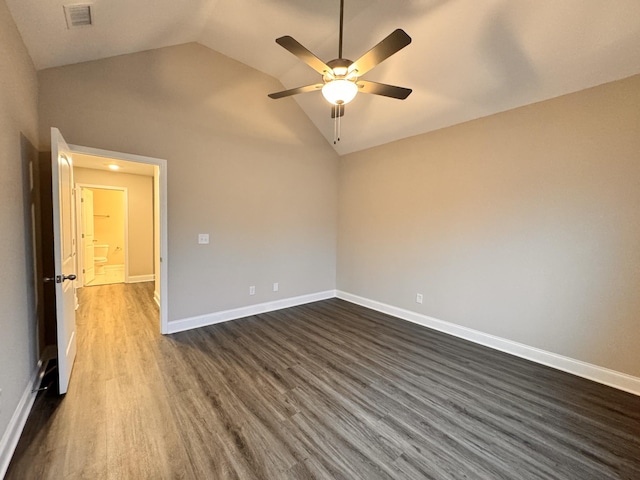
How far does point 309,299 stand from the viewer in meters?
4.70

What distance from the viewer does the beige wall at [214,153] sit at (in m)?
2.79

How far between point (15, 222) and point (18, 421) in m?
1.30

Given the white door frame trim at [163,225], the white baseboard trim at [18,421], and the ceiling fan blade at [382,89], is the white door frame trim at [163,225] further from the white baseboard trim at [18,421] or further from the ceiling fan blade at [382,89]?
the ceiling fan blade at [382,89]

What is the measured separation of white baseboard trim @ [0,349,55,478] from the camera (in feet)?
4.84

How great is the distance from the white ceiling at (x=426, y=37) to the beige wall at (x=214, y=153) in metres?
0.24

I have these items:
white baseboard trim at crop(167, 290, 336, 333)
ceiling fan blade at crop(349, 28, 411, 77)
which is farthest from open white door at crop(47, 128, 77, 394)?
ceiling fan blade at crop(349, 28, 411, 77)

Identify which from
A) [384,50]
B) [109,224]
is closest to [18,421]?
[384,50]

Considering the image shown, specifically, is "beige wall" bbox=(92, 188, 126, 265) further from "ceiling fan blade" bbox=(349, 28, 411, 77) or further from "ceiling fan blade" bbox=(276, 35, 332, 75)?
"ceiling fan blade" bbox=(349, 28, 411, 77)

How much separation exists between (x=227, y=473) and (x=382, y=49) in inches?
106

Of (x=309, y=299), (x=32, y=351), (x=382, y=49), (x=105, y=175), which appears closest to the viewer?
(x=382, y=49)

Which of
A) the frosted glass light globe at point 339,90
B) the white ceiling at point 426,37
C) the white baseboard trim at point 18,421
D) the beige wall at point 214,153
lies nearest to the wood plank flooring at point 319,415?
the white baseboard trim at point 18,421

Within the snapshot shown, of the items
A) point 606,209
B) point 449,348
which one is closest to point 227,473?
point 449,348

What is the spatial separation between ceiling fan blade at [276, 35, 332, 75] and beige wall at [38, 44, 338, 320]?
205cm

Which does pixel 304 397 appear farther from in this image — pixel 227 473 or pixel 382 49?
pixel 382 49
